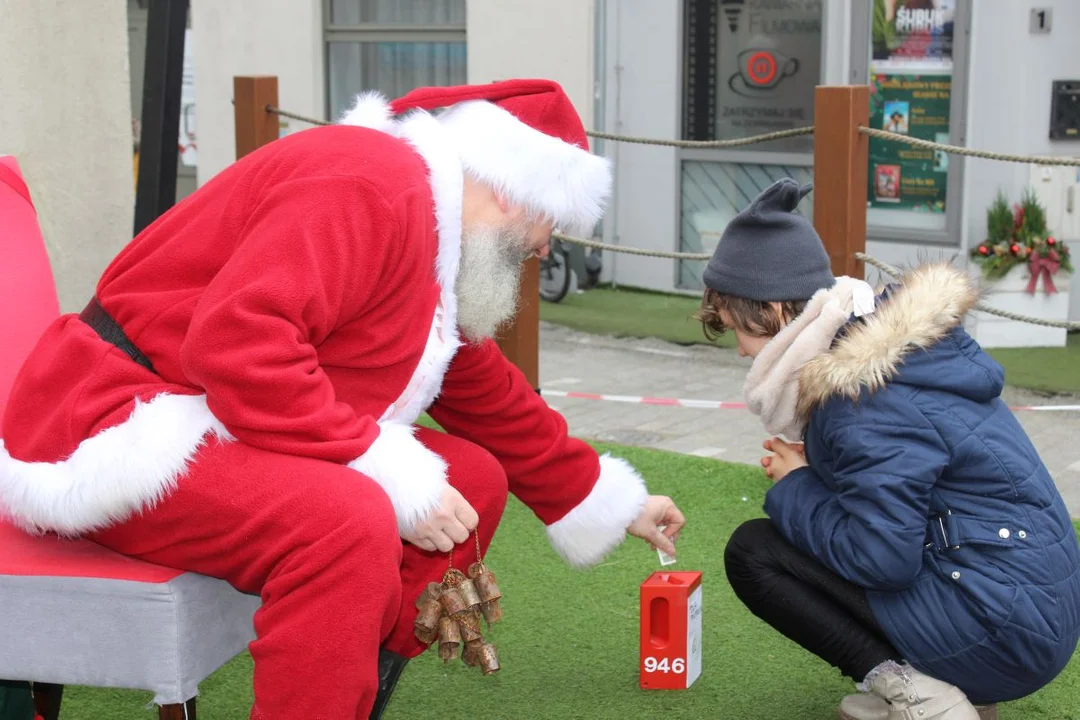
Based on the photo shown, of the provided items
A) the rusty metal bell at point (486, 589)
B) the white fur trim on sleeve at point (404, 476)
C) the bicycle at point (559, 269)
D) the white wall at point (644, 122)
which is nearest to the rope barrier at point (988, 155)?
the rusty metal bell at point (486, 589)

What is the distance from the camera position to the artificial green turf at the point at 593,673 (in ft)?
8.54

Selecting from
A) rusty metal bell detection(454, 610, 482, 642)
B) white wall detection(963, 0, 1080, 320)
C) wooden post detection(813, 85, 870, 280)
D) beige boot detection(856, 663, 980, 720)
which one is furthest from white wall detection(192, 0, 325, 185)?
beige boot detection(856, 663, 980, 720)

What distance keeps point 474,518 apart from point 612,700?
73 centimetres

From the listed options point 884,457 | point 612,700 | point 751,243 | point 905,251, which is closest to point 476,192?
point 751,243

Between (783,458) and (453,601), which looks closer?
(453,601)

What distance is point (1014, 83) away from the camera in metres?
6.28

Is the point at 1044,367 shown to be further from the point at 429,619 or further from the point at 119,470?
the point at 119,470

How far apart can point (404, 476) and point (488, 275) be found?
41 cm

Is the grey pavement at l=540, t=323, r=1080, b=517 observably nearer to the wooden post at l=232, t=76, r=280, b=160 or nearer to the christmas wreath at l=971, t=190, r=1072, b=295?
the christmas wreath at l=971, t=190, r=1072, b=295

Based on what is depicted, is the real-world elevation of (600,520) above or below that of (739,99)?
below

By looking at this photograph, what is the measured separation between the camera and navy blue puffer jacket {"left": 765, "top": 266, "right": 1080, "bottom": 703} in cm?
215

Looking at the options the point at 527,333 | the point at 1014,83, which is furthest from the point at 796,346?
the point at 1014,83

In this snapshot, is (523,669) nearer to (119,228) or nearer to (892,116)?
(119,228)

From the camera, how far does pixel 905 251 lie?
22.1 feet
